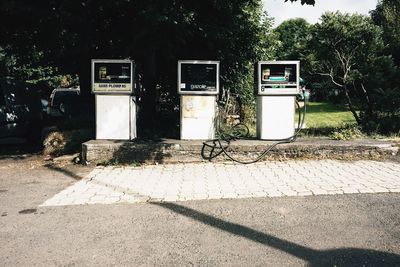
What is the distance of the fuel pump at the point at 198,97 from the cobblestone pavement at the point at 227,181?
87 cm

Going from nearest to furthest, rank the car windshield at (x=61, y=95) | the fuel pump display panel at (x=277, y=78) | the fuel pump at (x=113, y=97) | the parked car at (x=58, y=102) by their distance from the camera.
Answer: the fuel pump display panel at (x=277, y=78), the fuel pump at (x=113, y=97), the parked car at (x=58, y=102), the car windshield at (x=61, y=95)

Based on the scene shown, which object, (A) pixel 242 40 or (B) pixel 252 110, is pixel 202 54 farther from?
(B) pixel 252 110

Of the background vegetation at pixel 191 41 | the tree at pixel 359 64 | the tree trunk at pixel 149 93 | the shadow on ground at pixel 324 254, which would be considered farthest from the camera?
the tree trunk at pixel 149 93

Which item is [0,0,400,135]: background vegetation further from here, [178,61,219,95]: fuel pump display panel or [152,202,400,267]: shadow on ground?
[152,202,400,267]: shadow on ground

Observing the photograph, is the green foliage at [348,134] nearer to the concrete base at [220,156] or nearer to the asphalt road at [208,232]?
the concrete base at [220,156]

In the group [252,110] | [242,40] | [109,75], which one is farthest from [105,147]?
[252,110]

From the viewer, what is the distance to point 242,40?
41.4 ft

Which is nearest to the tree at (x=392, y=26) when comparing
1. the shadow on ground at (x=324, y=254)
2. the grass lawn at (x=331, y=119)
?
the grass lawn at (x=331, y=119)

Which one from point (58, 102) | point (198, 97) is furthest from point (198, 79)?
point (58, 102)

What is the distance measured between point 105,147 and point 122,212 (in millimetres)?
3149

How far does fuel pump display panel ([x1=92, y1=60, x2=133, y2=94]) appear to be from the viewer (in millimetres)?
8523

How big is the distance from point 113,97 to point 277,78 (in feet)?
11.2

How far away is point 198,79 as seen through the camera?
8500mm

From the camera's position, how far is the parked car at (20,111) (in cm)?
1108
